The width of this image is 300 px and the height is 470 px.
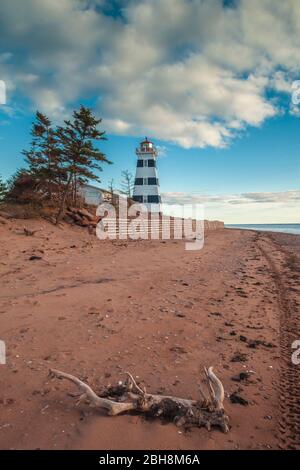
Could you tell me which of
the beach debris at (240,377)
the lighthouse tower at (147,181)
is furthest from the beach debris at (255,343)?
the lighthouse tower at (147,181)

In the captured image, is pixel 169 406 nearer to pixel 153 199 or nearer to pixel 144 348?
pixel 144 348

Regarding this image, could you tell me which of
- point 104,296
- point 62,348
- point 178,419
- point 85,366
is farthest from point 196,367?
point 104,296

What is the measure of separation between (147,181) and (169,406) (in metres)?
45.5

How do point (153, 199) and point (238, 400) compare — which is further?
point (153, 199)

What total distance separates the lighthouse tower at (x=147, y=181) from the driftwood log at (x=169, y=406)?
4354 centimetres

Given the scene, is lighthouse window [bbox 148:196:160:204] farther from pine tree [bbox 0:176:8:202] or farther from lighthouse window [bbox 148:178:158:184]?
pine tree [bbox 0:176:8:202]

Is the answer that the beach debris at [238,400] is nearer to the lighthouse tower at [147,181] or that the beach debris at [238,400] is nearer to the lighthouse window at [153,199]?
the lighthouse tower at [147,181]

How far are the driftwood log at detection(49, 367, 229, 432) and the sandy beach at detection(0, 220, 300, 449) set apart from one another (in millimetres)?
90

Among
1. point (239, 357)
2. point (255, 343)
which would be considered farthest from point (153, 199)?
point (239, 357)

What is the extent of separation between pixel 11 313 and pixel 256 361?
477 cm

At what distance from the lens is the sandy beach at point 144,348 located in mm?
2617

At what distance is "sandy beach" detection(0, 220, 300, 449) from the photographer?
2617 mm

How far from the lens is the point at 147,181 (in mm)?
47062

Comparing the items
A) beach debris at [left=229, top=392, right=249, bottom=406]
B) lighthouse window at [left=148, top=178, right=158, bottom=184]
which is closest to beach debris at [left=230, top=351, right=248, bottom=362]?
beach debris at [left=229, top=392, right=249, bottom=406]
